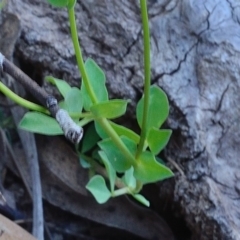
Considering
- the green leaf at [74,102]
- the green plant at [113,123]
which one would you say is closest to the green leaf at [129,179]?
the green plant at [113,123]

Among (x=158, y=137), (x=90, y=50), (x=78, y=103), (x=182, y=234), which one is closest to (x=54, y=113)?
(x=78, y=103)

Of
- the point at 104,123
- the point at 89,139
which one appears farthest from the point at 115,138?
the point at 89,139

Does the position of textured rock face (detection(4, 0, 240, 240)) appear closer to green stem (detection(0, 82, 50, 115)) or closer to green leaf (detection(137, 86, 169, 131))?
green leaf (detection(137, 86, 169, 131))

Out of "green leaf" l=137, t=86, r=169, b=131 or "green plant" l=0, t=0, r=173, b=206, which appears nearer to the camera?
"green plant" l=0, t=0, r=173, b=206

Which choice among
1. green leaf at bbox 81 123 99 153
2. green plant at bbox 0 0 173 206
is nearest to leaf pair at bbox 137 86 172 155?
green plant at bbox 0 0 173 206

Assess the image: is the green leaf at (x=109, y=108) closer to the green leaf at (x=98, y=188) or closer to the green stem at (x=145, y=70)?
the green stem at (x=145, y=70)

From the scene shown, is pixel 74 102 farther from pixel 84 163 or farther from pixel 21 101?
pixel 84 163

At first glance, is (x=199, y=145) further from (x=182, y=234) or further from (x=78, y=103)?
(x=78, y=103)
